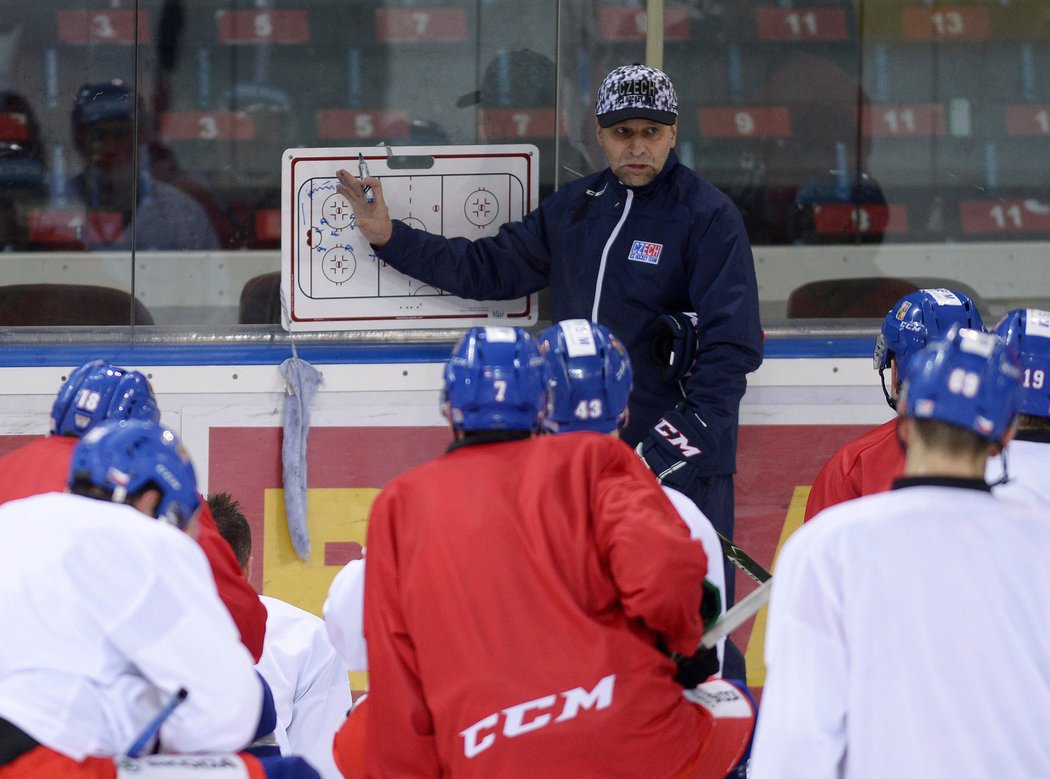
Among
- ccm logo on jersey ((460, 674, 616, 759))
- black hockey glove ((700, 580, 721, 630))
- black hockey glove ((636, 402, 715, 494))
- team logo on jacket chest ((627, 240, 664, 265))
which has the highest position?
team logo on jacket chest ((627, 240, 664, 265))

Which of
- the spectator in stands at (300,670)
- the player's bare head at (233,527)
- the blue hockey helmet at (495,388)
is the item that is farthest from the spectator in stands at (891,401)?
the player's bare head at (233,527)

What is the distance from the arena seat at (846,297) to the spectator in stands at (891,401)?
88 centimetres

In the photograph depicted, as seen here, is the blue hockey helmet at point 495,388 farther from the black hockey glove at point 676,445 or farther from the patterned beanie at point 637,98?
the patterned beanie at point 637,98

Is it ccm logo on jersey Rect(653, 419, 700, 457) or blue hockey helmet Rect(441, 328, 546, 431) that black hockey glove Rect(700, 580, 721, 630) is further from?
ccm logo on jersey Rect(653, 419, 700, 457)

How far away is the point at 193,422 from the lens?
4.04 metres

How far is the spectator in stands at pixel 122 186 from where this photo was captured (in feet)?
13.2

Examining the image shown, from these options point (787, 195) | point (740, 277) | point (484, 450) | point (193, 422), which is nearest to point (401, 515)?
point (484, 450)

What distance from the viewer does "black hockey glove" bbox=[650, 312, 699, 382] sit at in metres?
3.66

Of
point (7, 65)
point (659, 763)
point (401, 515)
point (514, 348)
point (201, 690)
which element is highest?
point (7, 65)

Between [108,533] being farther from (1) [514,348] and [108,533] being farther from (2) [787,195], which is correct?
(2) [787,195]

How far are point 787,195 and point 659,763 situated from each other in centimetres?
212

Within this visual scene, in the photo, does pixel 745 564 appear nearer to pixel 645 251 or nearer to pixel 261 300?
Result: pixel 645 251

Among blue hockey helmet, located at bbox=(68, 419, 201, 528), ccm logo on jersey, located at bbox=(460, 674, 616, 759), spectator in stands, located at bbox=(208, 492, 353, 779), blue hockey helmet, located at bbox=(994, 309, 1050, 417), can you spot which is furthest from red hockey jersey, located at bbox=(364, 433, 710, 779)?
spectator in stands, located at bbox=(208, 492, 353, 779)

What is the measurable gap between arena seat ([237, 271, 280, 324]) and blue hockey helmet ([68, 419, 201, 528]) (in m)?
1.78
